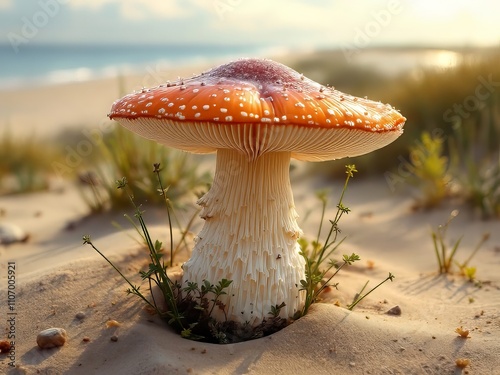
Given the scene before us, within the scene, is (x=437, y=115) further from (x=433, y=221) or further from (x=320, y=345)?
(x=320, y=345)

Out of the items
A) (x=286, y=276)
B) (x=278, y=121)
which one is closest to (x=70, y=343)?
(x=286, y=276)

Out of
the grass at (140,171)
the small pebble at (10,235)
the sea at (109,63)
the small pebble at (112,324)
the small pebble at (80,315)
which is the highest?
the sea at (109,63)

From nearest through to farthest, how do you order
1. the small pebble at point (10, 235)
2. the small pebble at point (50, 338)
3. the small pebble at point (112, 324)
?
the small pebble at point (50, 338)
the small pebble at point (112, 324)
the small pebble at point (10, 235)

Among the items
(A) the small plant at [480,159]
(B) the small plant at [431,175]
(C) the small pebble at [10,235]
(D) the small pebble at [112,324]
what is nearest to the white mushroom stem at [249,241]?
(D) the small pebble at [112,324]

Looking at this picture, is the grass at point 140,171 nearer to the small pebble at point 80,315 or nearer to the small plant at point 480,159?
the small pebble at point 80,315

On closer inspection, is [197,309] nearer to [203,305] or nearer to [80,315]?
[203,305]

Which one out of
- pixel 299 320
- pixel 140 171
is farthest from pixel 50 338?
pixel 140 171
